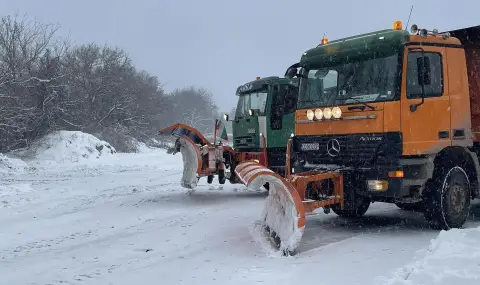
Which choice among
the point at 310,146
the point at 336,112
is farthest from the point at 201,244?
the point at 336,112

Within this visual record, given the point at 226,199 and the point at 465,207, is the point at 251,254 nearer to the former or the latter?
the point at 465,207

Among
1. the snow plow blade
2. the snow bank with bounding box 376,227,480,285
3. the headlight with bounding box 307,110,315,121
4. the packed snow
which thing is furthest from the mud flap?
the snow plow blade

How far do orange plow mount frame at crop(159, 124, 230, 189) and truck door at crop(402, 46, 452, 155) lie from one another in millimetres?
5445

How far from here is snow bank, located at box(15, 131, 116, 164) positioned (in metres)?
23.6

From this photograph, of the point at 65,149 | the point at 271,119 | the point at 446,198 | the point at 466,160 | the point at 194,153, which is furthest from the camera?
the point at 65,149

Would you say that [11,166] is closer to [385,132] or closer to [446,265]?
[385,132]

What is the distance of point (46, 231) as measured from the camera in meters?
7.78

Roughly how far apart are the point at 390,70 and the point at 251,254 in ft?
10.3

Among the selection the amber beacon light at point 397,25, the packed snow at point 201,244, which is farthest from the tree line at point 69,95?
the amber beacon light at point 397,25

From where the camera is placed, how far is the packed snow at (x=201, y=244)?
496cm

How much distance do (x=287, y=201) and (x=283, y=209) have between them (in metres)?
0.29

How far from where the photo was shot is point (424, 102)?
21.7 feet

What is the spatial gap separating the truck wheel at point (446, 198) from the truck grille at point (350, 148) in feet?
2.84

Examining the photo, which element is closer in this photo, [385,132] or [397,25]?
[385,132]
